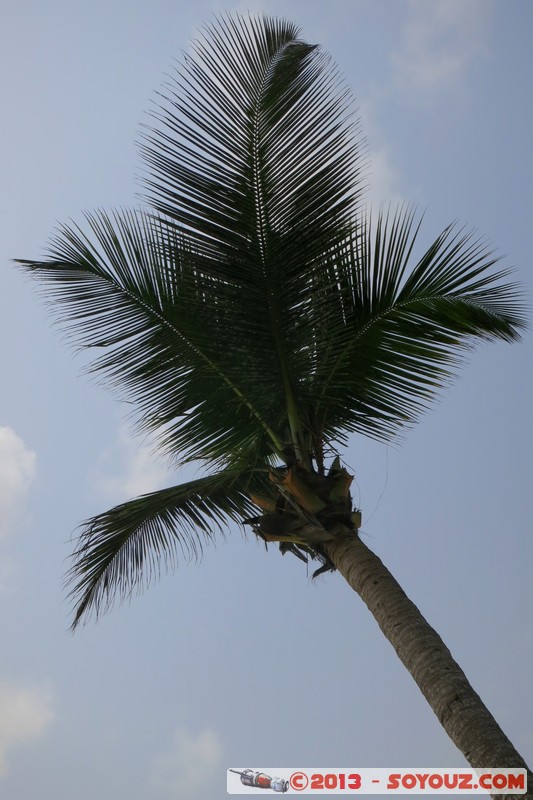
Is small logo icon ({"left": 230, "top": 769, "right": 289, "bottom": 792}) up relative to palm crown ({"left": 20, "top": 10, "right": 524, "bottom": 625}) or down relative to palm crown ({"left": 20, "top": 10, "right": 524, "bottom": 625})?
down

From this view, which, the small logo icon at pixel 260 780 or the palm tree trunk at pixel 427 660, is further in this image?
the small logo icon at pixel 260 780

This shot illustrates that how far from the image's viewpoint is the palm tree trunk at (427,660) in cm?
386

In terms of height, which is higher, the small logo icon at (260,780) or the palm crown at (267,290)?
the palm crown at (267,290)

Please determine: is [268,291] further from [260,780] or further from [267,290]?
[260,780]

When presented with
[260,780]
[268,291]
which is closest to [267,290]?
[268,291]

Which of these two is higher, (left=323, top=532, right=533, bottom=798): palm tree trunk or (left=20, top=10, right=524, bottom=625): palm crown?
(left=20, top=10, right=524, bottom=625): palm crown

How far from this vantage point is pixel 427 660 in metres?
4.40

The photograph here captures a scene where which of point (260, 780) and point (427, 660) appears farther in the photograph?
point (260, 780)

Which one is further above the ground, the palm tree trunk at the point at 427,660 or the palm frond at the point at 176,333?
the palm frond at the point at 176,333

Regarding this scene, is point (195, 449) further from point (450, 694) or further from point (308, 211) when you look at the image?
point (450, 694)

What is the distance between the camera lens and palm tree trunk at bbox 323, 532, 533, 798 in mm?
3855

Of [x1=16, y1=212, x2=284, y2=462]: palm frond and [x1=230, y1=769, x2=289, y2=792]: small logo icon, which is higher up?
[x1=16, y1=212, x2=284, y2=462]: palm frond

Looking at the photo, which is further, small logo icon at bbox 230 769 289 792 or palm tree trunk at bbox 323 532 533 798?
small logo icon at bbox 230 769 289 792

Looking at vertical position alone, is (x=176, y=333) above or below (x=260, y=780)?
above
